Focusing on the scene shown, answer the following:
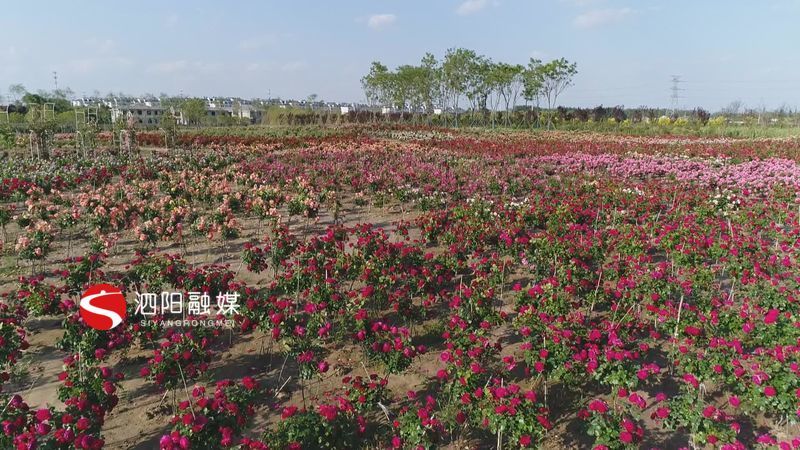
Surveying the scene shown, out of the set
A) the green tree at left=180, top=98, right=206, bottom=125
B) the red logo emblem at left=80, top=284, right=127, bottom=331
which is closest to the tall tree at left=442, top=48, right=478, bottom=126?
the green tree at left=180, top=98, right=206, bottom=125

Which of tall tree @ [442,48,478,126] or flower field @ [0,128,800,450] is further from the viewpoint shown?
tall tree @ [442,48,478,126]

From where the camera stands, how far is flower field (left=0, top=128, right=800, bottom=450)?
11.3 feet

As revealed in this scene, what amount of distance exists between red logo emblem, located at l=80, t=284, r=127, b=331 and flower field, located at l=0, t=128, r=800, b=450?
157 mm

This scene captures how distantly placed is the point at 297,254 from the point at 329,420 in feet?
12.1

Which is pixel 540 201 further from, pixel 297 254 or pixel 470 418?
pixel 470 418

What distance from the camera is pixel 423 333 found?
18.4 feet

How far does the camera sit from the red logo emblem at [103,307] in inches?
192

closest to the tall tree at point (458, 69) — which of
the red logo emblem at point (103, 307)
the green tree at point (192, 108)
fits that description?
the green tree at point (192, 108)

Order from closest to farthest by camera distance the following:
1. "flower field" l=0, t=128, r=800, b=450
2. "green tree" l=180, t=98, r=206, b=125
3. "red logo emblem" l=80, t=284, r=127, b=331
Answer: "flower field" l=0, t=128, r=800, b=450, "red logo emblem" l=80, t=284, r=127, b=331, "green tree" l=180, t=98, r=206, b=125

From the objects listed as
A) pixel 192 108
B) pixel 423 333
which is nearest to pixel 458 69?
pixel 192 108

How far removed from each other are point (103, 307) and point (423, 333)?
3.57 meters

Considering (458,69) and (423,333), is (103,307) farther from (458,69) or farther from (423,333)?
(458,69)

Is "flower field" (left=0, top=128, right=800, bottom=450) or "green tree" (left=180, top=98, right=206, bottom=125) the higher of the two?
"green tree" (left=180, top=98, right=206, bottom=125)

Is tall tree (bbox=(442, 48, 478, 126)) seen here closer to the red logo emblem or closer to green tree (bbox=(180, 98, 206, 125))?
green tree (bbox=(180, 98, 206, 125))
